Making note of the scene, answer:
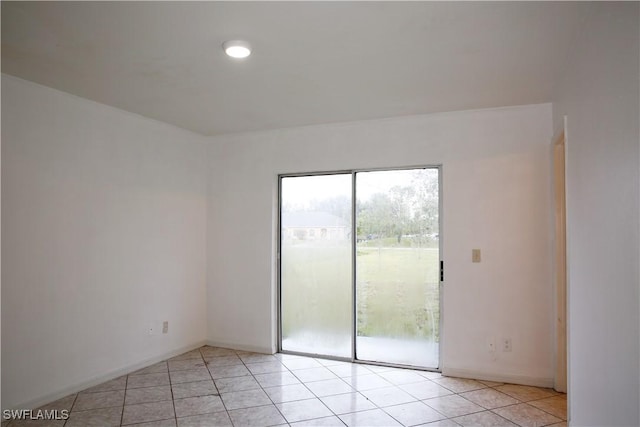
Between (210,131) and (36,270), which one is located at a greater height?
(210,131)

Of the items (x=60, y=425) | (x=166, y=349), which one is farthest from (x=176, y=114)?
(x=60, y=425)

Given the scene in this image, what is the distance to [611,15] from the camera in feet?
5.25

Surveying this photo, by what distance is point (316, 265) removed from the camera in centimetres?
436

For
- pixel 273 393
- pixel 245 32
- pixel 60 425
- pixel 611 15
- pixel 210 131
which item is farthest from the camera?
pixel 210 131

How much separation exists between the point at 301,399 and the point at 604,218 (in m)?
2.49

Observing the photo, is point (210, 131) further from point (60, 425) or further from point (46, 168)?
point (60, 425)

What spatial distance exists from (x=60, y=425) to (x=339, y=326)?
2507mm

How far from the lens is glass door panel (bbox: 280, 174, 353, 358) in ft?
13.9

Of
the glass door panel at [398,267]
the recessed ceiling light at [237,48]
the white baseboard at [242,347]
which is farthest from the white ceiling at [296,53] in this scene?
the white baseboard at [242,347]

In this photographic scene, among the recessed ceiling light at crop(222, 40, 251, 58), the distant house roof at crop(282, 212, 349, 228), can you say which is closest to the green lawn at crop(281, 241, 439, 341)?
the distant house roof at crop(282, 212, 349, 228)

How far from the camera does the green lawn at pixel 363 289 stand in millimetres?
3879

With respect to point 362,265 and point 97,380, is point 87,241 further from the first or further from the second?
point 362,265

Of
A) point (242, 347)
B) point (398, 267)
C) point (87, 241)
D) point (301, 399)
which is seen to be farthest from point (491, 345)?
point (87, 241)

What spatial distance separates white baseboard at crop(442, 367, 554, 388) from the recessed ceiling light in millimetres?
3200
